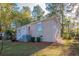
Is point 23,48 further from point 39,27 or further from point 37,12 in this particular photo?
point 37,12

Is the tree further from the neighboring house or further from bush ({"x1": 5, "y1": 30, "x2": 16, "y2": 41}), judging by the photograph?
bush ({"x1": 5, "y1": 30, "x2": 16, "y2": 41})

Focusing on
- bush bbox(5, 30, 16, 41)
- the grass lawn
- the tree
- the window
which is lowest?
the grass lawn

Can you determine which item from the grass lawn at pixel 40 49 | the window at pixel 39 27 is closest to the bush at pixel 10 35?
the grass lawn at pixel 40 49

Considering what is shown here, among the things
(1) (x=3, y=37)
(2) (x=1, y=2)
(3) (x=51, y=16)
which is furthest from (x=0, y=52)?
(3) (x=51, y=16)

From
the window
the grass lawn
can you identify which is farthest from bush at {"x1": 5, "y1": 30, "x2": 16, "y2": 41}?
the window

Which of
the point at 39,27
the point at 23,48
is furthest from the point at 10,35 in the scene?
the point at 39,27

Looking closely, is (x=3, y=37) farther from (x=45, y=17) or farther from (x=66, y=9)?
(x=66, y=9)

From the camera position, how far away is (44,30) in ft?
4.63

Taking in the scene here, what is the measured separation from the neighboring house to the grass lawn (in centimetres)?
7

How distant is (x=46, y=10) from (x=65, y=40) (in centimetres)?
39

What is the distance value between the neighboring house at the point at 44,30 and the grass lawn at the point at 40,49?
0.23 ft

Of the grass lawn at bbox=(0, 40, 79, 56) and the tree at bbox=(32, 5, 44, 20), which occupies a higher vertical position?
the tree at bbox=(32, 5, 44, 20)

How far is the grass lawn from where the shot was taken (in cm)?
140

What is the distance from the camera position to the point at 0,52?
1432 mm
